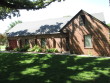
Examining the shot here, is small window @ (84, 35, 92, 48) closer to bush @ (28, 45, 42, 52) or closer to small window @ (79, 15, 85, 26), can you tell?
small window @ (79, 15, 85, 26)

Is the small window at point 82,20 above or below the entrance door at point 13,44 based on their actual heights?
above

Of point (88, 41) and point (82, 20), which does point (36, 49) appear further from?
point (82, 20)

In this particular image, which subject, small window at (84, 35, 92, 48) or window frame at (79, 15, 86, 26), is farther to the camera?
window frame at (79, 15, 86, 26)

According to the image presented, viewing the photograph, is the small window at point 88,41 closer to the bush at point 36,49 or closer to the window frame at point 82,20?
the window frame at point 82,20

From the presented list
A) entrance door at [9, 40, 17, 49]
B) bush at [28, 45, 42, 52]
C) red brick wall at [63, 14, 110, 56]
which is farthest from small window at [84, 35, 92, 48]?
Result: entrance door at [9, 40, 17, 49]

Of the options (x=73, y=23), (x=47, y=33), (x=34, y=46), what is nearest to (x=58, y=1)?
(x=73, y=23)

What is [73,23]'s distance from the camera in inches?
1009

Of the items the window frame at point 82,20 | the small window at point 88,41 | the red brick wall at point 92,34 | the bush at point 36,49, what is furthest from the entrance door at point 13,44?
the small window at point 88,41

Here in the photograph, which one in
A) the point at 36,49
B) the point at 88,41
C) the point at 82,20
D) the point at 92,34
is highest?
the point at 82,20

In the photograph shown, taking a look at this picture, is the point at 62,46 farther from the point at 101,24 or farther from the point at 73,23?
the point at 101,24

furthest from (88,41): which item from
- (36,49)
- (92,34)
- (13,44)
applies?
(13,44)

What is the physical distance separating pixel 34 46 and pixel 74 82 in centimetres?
2145

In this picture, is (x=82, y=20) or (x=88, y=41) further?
(x=82, y=20)

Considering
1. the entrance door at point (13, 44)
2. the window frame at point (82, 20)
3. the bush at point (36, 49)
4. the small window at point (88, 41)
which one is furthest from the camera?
the entrance door at point (13, 44)
